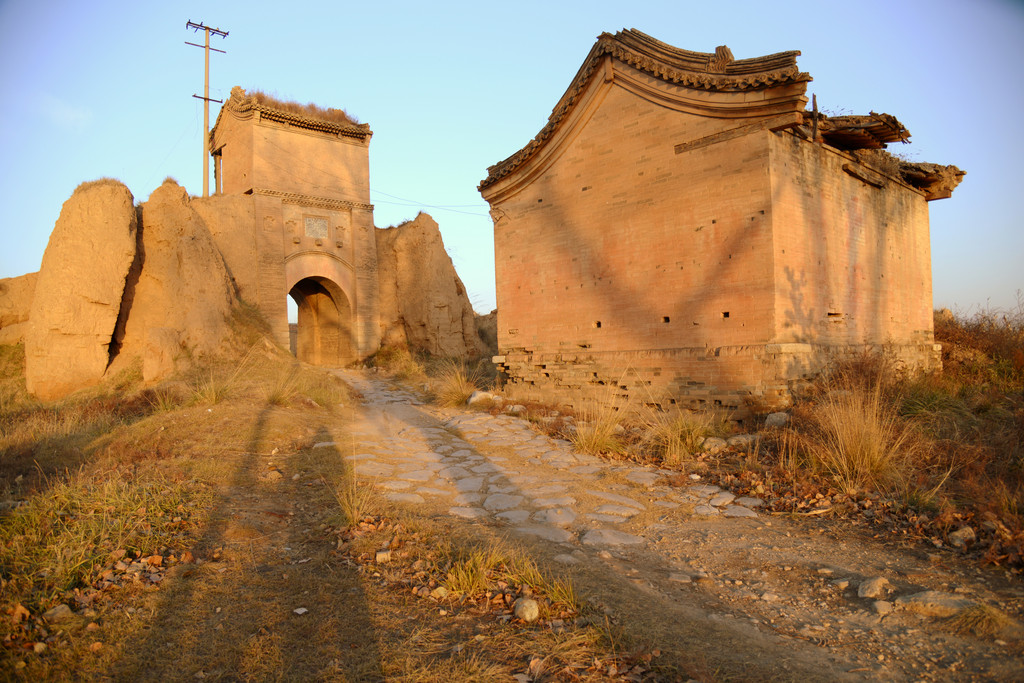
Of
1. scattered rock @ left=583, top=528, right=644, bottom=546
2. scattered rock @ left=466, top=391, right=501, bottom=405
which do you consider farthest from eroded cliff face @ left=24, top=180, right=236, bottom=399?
scattered rock @ left=583, top=528, right=644, bottom=546

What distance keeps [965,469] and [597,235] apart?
22.7 feet

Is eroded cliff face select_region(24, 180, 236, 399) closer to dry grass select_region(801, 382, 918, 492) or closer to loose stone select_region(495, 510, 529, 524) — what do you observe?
loose stone select_region(495, 510, 529, 524)

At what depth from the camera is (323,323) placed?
23.1 meters

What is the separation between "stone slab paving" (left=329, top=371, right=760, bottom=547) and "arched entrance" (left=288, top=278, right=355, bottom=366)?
13234mm

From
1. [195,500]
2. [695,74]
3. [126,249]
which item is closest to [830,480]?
[195,500]

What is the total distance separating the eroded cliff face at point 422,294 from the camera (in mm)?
22094

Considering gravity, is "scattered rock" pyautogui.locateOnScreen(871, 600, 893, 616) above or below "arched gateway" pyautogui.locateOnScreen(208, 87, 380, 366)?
below

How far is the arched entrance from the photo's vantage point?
861 inches

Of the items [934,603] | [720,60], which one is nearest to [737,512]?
[934,603]

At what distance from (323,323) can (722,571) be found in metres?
21.0

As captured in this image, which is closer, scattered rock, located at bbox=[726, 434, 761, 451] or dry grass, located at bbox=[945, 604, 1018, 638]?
dry grass, located at bbox=[945, 604, 1018, 638]

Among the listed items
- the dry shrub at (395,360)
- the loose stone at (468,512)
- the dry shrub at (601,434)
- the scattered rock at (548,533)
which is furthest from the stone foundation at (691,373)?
the dry shrub at (395,360)

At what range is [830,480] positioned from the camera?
5.93 m

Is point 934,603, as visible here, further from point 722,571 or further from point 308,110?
point 308,110
